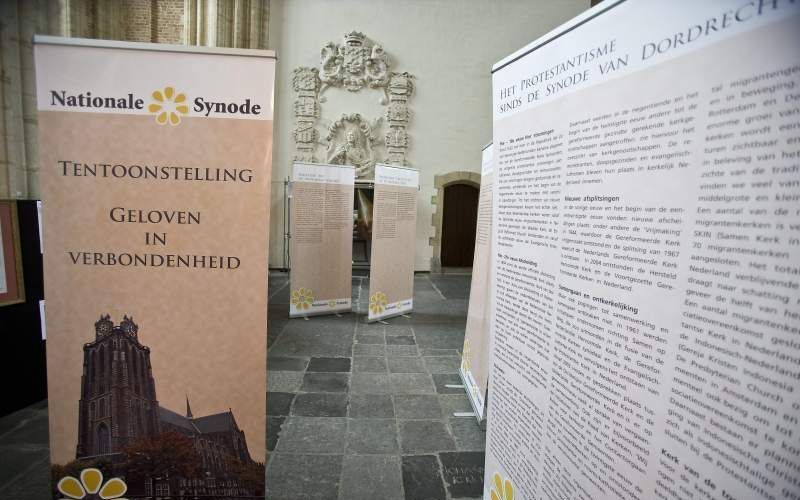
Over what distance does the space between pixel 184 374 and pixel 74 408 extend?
1.41 ft

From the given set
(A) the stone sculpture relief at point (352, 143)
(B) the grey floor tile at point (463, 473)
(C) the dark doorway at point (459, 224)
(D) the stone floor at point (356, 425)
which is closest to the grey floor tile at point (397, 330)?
(D) the stone floor at point (356, 425)

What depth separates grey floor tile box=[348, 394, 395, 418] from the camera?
275 cm

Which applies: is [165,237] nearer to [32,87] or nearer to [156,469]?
[156,469]

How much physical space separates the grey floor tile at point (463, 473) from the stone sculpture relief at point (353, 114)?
7046 millimetres

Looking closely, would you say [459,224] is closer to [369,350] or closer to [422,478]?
[369,350]

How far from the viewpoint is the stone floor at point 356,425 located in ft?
6.63

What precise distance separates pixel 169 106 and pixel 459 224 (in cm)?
843

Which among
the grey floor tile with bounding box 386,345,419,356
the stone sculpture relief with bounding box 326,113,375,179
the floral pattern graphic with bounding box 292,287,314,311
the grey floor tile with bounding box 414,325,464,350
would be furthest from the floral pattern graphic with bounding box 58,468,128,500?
the stone sculpture relief with bounding box 326,113,375,179

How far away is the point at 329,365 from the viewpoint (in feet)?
11.8

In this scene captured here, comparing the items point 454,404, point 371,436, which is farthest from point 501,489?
point 454,404

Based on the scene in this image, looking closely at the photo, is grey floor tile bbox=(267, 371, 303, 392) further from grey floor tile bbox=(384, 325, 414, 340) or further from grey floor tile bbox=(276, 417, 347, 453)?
grey floor tile bbox=(384, 325, 414, 340)

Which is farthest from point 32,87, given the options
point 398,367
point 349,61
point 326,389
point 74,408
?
point 349,61

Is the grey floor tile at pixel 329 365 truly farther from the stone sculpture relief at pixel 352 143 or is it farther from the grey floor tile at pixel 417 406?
the stone sculpture relief at pixel 352 143

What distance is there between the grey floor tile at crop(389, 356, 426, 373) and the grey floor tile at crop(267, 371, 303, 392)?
826 mm
